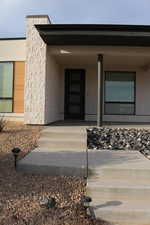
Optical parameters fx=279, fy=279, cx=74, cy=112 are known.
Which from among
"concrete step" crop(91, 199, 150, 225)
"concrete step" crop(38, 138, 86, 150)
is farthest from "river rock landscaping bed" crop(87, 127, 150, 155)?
"concrete step" crop(91, 199, 150, 225)

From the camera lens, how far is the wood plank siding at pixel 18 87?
35.9 feet

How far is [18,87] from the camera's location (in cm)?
1096

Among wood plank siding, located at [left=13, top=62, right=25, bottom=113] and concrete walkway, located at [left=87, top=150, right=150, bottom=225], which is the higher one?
wood plank siding, located at [left=13, top=62, right=25, bottom=113]

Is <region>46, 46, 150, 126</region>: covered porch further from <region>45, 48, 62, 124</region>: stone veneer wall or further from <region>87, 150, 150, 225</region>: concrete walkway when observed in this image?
<region>87, 150, 150, 225</region>: concrete walkway

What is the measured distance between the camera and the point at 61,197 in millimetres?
4355

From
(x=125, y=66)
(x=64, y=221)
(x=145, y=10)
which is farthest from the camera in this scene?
(x=145, y=10)

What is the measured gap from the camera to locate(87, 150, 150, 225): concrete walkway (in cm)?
404

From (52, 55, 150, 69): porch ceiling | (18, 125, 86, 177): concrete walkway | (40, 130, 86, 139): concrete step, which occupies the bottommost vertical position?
(18, 125, 86, 177): concrete walkway

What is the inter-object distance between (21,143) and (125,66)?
682 centimetres

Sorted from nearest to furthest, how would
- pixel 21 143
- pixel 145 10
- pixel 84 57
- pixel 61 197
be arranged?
pixel 61 197 < pixel 21 143 < pixel 84 57 < pixel 145 10

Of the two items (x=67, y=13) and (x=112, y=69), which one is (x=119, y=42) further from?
(x=67, y=13)

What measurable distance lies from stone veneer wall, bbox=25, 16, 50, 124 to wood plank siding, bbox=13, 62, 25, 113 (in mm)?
1530

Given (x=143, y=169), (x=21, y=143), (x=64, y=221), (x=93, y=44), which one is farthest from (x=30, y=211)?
(x=93, y=44)

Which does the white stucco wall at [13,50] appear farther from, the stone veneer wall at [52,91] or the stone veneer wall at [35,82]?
the stone veneer wall at [35,82]
